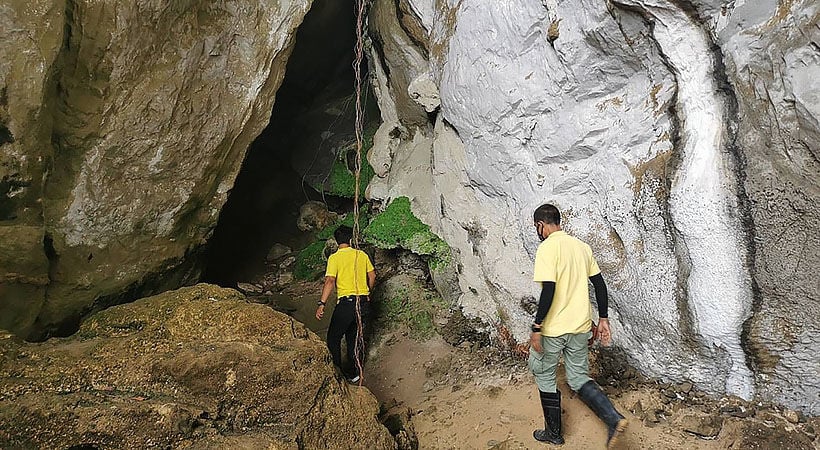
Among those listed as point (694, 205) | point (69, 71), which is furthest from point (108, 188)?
point (694, 205)

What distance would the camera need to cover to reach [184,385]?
323 cm

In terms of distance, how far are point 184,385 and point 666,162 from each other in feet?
11.8

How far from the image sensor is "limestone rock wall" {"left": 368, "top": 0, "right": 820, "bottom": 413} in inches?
131

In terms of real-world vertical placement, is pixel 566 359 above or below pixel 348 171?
above

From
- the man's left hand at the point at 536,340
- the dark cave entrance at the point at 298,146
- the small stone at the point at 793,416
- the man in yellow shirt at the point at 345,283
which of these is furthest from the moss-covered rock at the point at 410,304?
the small stone at the point at 793,416

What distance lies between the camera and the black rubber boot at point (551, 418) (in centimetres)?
375

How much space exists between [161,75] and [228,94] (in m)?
0.79

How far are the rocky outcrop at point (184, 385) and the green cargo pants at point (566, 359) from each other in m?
1.18

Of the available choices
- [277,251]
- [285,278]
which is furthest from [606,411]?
[277,251]

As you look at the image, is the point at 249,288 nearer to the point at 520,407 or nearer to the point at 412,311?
the point at 412,311

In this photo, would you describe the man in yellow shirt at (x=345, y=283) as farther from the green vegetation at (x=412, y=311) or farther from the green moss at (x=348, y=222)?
the green moss at (x=348, y=222)

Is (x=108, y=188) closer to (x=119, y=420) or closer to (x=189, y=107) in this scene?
(x=189, y=107)

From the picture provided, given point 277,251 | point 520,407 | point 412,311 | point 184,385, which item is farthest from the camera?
point 277,251

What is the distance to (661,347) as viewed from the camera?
13.4 feet
